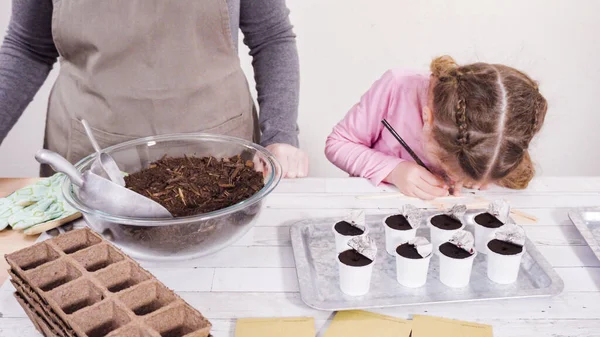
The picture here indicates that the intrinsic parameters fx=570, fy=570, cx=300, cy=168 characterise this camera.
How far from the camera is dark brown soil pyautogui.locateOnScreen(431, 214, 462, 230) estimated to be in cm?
121

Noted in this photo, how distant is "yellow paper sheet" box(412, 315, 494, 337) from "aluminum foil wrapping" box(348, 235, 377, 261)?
0.14m

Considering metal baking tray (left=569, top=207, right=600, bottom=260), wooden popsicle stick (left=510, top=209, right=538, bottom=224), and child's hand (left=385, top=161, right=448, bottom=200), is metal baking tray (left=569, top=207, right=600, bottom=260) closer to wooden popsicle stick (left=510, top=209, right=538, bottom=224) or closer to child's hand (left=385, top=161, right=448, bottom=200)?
wooden popsicle stick (left=510, top=209, right=538, bottom=224)

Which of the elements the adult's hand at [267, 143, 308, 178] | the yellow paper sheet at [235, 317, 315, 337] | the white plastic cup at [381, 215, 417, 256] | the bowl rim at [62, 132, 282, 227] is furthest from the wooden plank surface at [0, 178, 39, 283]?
the white plastic cup at [381, 215, 417, 256]

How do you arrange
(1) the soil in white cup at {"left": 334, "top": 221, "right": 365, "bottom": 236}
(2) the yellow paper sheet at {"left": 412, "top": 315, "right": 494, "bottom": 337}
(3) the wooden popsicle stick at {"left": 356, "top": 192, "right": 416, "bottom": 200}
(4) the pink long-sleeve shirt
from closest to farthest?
1. (2) the yellow paper sheet at {"left": 412, "top": 315, "right": 494, "bottom": 337}
2. (1) the soil in white cup at {"left": 334, "top": 221, "right": 365, "bottom": 236}
3. (3) the wooden popsicle stick at {"left": 356, "top": 192, "right": 416, "bottom": 200}
4. (4) the pink long-sleeve shirt

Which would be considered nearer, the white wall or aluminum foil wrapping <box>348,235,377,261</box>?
aluminum foil wrapping <box>348,235,377,261</box>

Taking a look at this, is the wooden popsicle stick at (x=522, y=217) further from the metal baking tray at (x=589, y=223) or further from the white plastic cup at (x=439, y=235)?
the white plastic cup at (x=439, y=235)

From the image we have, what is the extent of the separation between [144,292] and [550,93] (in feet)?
8.55

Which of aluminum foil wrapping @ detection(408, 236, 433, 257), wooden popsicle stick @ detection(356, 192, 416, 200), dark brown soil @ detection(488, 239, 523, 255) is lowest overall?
wooden popsicle stick @ detection(356, 192, 416, 200)

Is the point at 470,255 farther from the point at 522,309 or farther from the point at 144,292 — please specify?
the point at 144,292

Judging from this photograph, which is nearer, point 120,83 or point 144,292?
point 144,292

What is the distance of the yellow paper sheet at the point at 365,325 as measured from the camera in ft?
3.14

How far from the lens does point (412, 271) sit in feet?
3.51

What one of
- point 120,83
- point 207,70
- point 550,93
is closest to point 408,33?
point 550,93

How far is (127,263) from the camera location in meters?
0.97
